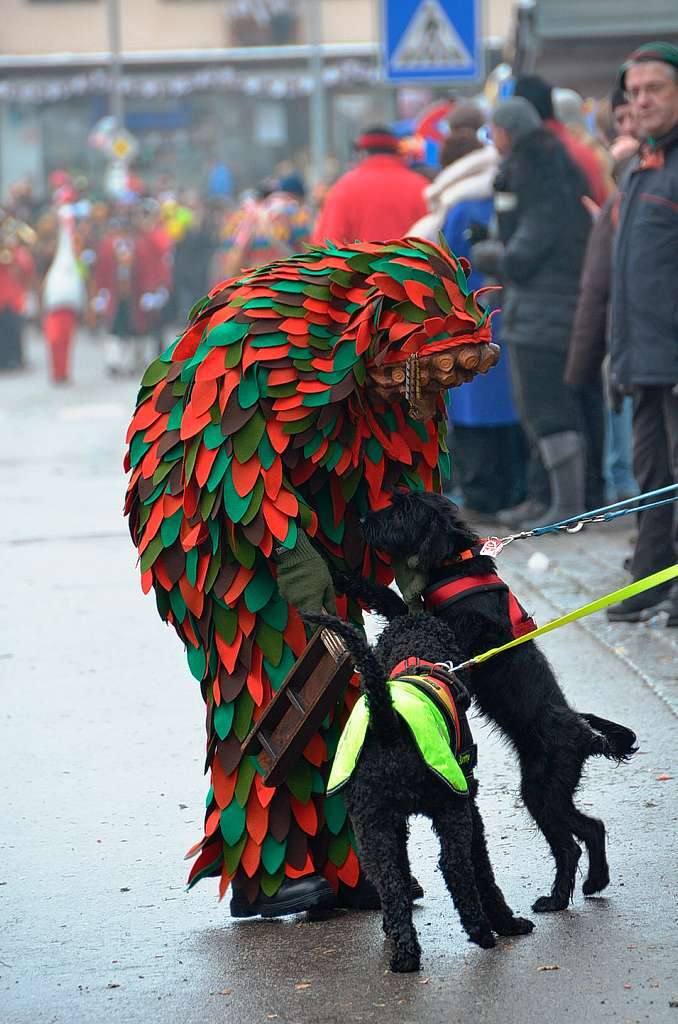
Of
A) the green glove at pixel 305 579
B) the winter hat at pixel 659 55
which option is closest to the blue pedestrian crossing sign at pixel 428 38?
the winter hat at pixel 659 55

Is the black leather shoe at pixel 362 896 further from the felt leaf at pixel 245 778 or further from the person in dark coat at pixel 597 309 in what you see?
the person in dark coat at pixel 597 309

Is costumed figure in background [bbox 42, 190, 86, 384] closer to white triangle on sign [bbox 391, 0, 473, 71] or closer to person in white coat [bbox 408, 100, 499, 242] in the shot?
white triangle on sign [bbox 391, 0, 473, 71]

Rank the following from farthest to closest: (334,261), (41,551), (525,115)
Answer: (41,551) → (525,115) → (334,261)

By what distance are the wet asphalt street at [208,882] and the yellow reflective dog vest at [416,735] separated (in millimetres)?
446

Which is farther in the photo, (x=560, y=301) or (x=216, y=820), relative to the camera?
(x=560, y=301)

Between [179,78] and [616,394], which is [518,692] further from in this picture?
[179,78]

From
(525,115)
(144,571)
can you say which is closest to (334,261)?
(144,571)

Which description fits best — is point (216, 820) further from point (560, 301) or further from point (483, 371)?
point (560, 301)

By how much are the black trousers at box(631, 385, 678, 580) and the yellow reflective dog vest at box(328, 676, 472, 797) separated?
359 centimetres

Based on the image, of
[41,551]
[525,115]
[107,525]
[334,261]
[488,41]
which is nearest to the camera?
[334,261]

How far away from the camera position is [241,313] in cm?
409

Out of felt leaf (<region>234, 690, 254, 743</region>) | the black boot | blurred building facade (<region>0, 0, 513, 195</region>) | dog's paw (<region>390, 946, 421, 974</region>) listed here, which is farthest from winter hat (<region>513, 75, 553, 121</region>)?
blurred building facade (<region>0, 0, 513, 195</region>)

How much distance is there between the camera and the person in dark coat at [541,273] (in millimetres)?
9047

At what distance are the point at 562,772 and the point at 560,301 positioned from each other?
5197mm
